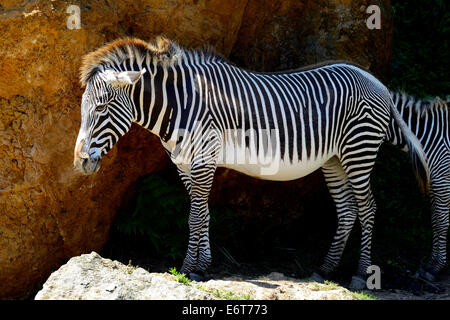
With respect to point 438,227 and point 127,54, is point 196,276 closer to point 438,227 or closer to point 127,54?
point 127,54

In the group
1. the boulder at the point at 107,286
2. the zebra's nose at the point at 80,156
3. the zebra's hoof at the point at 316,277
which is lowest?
the zebra's hoof at the point at 316,277

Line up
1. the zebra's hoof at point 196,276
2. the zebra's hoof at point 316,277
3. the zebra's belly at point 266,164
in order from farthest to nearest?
1. the zebra's hoof at point 316,277
2. the zebra's belly at point 266,164
3. the zebra's hoof at point 196,276

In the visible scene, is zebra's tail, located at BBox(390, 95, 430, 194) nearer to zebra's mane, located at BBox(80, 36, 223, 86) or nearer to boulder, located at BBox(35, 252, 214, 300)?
zebra's mane, located at BBox(80, 36, 223, 86)

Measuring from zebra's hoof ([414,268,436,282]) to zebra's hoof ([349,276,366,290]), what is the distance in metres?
0.95

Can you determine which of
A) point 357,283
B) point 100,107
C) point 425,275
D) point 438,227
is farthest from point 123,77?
point 425,275

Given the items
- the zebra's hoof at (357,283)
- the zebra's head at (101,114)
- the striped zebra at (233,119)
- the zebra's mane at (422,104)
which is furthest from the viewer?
the zebra's mane at (422,104)

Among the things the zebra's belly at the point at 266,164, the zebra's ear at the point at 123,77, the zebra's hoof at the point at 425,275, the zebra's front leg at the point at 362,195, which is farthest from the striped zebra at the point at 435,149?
the zebra's ear at the point at 123,77

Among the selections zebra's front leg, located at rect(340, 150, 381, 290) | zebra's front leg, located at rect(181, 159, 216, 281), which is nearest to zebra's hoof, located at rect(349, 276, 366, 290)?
zebra's front leg, located at rect(340, 150, 381, 290)

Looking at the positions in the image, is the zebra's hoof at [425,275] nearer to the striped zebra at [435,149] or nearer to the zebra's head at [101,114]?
the striped zebra at [435,149]

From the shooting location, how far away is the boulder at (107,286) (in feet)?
16.1

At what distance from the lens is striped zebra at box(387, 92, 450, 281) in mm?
7465

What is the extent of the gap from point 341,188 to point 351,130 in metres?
0.86

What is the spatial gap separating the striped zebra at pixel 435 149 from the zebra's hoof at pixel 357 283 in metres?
1.01

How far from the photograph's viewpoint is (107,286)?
503 centimetres
